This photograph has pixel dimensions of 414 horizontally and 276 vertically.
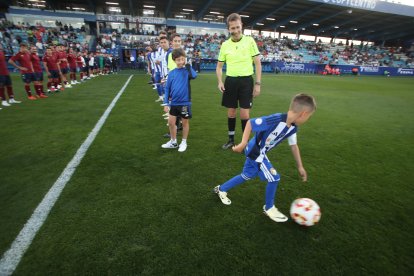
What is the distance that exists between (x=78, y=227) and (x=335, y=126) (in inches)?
269

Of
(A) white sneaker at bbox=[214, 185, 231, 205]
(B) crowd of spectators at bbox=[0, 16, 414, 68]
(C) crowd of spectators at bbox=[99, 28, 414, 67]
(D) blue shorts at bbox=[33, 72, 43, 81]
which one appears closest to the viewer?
(A) white sneaker at bbox=[214, 185, 231, 205]

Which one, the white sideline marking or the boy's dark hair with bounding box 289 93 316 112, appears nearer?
the white sideline marking

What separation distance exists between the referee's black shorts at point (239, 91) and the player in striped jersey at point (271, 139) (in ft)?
6.96

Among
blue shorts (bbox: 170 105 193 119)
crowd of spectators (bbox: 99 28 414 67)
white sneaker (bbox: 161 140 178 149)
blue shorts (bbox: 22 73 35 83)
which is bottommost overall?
white sneaker (bbox: 161 140 178 149)

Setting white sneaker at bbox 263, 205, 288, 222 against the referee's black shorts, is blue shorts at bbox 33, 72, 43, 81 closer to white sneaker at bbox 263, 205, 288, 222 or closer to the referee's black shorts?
the referee's black shorts

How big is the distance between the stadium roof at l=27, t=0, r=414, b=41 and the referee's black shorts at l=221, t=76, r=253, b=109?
34.2m

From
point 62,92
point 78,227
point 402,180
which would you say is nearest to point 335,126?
point 402,180

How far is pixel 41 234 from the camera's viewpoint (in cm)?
241

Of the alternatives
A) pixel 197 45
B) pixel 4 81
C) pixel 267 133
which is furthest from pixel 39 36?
pixel 267 133

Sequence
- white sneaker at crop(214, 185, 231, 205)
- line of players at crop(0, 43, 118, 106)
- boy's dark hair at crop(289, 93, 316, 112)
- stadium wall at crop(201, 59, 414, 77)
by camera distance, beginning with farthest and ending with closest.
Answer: stadium wall at crop(201, 59, 414, 77), line of players at crop(0, 43, 118, 106), white sneaker at crop(214, 185, 231, 205), boy's dark hair at crop(289, 93, 316, 112)

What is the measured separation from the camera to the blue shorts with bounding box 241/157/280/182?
8.56ft

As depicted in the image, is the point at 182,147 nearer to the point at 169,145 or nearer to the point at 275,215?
the point at 169,145

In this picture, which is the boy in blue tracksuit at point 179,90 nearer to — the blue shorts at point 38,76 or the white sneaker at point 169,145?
the white sneaker at point 169,145

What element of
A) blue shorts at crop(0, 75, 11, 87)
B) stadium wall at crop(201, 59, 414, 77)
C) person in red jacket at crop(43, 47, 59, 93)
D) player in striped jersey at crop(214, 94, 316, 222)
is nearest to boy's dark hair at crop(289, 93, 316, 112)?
player in striped jersey at crop(214, 94, 316, 222)
